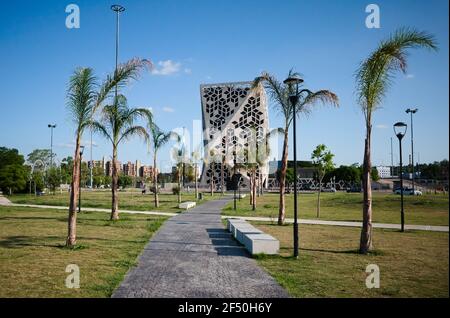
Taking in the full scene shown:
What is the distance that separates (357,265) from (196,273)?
13.8 feet

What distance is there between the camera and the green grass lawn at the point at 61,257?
6.79 meters

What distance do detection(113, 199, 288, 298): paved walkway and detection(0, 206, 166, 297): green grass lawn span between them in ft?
1.46

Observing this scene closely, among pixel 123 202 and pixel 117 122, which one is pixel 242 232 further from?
pixel 123 202

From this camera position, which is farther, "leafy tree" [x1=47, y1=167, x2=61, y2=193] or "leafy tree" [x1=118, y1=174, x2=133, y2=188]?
"leafy tree" [x1=118, y1=174, x2=133, y2=188]

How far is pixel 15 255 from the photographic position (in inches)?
377

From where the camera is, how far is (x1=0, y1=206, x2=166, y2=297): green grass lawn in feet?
22.3

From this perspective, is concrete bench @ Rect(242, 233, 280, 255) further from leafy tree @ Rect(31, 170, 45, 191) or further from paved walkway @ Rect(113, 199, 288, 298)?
leafy tree @ Rect(31, 170, 45, 191)

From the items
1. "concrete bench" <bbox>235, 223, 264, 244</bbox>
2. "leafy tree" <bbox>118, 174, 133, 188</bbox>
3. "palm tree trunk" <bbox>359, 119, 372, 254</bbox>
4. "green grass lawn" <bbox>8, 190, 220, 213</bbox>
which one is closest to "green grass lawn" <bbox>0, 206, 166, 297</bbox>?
"concrete bench" <bbox>235, 223, 264, 244</bbox>

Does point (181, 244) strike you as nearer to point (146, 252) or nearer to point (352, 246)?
point (146, 252)

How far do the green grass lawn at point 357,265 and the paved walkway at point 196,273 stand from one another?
59 centimetres

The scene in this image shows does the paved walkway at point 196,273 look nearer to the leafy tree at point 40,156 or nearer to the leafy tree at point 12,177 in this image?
the leafy tree at point 12,177

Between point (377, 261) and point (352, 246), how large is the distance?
7.55 ft

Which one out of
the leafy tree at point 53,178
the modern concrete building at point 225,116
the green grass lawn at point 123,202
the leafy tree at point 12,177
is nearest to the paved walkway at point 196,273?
the green grass lawn at point 123,202
